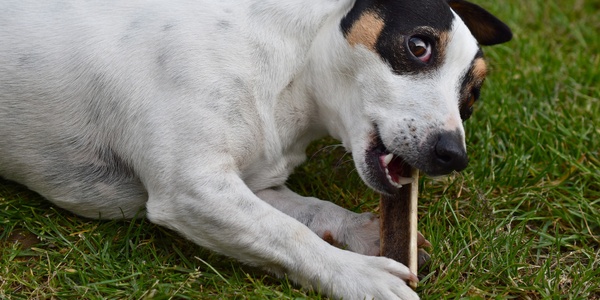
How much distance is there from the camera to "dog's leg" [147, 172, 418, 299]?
3.28 metres

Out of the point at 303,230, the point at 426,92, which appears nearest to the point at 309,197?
the point at 303,230

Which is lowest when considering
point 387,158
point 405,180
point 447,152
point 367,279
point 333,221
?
point 333,221

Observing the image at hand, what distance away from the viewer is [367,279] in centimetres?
326

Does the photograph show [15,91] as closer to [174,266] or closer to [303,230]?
[174,266]

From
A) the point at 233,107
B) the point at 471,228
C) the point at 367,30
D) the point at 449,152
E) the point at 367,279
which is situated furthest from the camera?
the point at 471,228

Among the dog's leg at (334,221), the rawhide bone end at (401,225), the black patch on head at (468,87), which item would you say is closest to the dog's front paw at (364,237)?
the dog's leg at (334,221)

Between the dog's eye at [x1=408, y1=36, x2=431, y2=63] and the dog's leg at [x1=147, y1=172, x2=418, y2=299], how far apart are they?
971mm

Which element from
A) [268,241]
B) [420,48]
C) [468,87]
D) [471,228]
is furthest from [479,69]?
[268,241]

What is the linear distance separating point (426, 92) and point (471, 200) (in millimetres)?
972

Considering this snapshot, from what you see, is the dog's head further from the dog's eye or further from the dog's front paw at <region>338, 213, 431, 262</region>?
the dog's front paw at <region>338, 213, 431, 262</region>

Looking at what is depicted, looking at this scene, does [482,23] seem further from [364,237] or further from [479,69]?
[364,237]

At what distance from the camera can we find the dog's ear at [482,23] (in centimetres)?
412

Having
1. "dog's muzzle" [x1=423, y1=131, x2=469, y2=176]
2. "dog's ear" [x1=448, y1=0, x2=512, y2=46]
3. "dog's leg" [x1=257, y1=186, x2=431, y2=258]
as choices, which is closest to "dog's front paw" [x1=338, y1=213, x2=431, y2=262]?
"dog's leg" [x1=257, y1=186, x2=431, y2=258]

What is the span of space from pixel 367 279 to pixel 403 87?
90 cm
